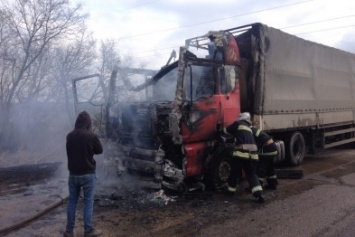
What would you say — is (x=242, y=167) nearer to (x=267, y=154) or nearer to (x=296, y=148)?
(x=267, y=154)

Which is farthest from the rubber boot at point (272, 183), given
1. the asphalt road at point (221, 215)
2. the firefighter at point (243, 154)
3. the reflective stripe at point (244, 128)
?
the reflective stripe at point (244, 128)

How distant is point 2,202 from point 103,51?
52.0 feet

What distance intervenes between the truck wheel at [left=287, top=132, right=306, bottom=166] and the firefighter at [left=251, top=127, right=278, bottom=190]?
2.37 metres

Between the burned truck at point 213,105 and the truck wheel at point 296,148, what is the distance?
0.02 metres

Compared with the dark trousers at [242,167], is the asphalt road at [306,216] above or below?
below

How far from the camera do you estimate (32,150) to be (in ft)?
51.3

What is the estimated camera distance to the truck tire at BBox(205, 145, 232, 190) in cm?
683

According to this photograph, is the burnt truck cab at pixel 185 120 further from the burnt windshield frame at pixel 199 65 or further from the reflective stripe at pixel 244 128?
the reflective stripe at pixel 244 128

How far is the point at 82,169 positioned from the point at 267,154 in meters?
3.65

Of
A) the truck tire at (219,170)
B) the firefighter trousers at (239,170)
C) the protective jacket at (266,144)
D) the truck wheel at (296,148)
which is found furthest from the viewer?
the truck wheel at (296,148)

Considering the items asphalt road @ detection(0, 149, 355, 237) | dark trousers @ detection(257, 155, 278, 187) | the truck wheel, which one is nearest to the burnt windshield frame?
dark trousers @ detection(257, 155, 278, 187)

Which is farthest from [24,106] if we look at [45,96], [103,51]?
[103,51]

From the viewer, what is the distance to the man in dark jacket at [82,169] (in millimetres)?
4793

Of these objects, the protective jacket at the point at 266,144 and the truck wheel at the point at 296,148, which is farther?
the truck wheel at the point at 296,148
